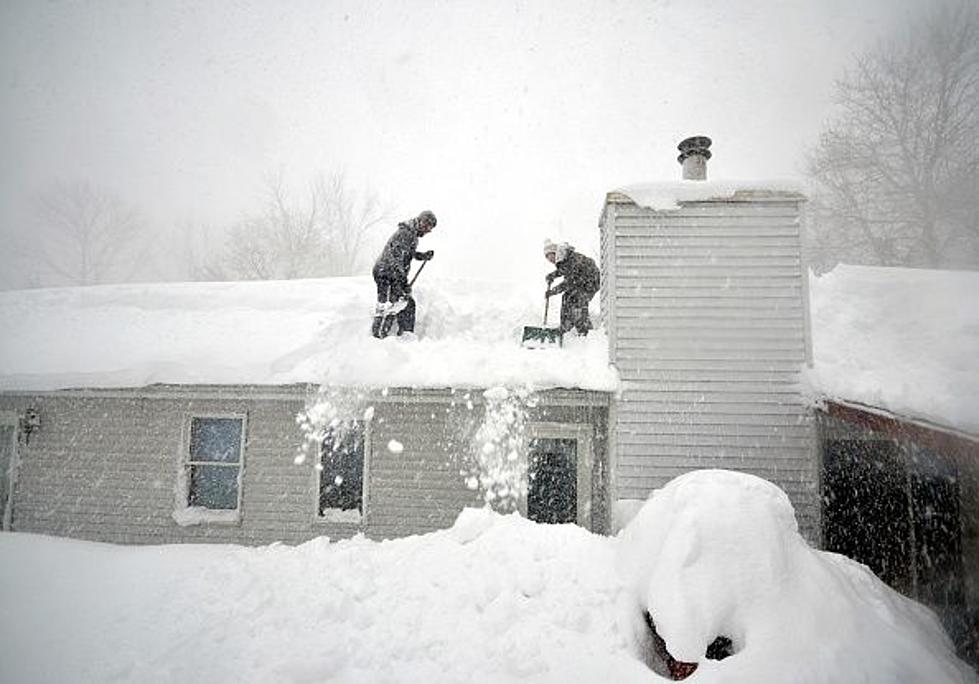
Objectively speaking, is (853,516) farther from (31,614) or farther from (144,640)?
(31,614)

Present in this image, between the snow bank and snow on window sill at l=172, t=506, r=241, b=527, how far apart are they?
6212 millimetres

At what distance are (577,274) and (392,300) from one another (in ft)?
9.73

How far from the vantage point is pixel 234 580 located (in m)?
5.90

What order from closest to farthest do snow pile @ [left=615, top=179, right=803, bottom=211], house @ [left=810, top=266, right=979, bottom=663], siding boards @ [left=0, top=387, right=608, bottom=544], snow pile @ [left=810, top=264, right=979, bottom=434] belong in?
snow pile @ [left=810, top=264, right=979, bottom=434] < house @ [left=810, top=266, right=979, bottom=663] < snow pile @ [left=615, top=179, right=803, bottom=211] < siding boards @ [left=0, top=387, right=608, bottom=544]

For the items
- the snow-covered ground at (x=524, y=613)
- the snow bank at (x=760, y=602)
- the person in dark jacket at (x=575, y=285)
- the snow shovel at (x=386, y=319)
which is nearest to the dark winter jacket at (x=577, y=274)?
the person in dark jacket at (x=575, y=285)

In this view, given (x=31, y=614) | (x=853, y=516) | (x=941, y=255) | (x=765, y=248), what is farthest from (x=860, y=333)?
(x=941, y=255)

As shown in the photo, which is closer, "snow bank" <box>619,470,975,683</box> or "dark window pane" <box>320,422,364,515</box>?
"snow bank" <box>619,470,975,683</box>

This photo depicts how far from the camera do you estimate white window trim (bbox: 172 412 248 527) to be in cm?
818

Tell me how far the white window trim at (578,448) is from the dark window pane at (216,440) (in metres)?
4.55

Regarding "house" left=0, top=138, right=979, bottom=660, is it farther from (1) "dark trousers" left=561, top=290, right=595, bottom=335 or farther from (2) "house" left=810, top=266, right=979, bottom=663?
(1) "dark trousers" left=561, top=290, right=595, bottom=335

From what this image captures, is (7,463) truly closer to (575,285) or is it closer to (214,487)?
(214,487)

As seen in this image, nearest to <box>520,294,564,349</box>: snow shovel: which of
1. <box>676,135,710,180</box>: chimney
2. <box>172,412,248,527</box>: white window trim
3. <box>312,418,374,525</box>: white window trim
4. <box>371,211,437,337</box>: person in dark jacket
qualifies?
<box>371,211,437,337</box>: person in dark jacket

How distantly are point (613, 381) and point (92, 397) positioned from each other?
8.11 metres

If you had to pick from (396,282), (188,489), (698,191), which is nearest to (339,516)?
(188,489)
